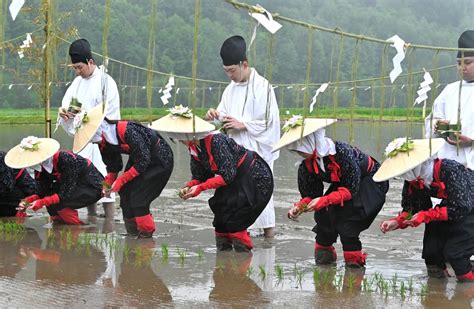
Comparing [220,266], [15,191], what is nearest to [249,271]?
[220,266]

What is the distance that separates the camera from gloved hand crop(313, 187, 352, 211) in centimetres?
727

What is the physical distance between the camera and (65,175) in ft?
31.2

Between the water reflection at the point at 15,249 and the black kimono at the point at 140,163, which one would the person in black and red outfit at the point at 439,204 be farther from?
the water reflection at the point at 15,249

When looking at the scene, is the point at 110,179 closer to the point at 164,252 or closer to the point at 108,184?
the point at 108,184

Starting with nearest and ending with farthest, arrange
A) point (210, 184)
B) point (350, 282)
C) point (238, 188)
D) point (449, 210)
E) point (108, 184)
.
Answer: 1. point (350, 282)
2. point (449, 210)
3. point (210, 184)
4. point (238, 188)
5. point (108, 184)

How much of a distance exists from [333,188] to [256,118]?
1.74 m

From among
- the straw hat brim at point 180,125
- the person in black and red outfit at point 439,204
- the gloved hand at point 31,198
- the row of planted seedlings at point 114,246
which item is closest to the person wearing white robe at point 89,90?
the gloved hand at point 31,198

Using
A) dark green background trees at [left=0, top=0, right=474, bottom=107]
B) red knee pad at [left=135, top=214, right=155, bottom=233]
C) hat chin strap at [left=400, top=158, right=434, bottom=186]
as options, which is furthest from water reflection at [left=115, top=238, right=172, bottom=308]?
dark green background trees at [left=0, top=0, right=474, bottom=107]

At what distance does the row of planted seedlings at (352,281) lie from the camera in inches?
257

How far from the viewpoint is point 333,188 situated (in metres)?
7.56

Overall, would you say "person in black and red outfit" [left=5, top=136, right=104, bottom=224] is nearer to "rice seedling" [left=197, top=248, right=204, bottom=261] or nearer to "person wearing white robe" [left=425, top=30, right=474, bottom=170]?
"rice seedling" [left=197, top=248, right=204, bottom=261]

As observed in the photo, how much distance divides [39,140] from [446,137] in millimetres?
4294

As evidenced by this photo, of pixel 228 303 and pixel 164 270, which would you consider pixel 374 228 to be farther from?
pixel 228 303

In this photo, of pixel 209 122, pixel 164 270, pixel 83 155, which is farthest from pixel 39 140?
pixel 164 270
